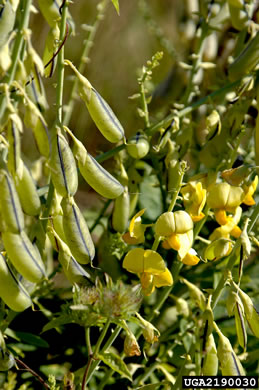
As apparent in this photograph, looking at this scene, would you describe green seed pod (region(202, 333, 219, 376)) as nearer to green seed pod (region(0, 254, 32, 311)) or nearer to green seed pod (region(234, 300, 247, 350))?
green seed pod (region(234, 300, 247, 350))

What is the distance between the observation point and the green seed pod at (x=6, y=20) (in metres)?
0.49

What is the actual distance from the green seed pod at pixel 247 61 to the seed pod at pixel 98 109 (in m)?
0.20

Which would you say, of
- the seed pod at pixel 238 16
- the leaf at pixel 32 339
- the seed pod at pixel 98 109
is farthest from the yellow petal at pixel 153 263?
the seed pod at pixel 238 16

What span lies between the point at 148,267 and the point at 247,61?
0.92 feet

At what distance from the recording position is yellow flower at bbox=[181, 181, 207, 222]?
62 centimetres

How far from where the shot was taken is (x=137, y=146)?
0.69 metres

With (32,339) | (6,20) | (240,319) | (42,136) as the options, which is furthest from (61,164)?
(32,339)

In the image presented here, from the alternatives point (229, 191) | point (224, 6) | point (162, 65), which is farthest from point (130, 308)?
point (162, 65)

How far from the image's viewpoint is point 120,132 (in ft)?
1.95

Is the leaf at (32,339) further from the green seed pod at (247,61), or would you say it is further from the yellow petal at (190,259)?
the green seed pod at (247,61)

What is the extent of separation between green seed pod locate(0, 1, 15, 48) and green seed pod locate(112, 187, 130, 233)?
279 millimetres

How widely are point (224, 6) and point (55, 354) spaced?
0.57 meters

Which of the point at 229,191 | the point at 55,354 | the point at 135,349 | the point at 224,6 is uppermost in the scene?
the point at 224,6

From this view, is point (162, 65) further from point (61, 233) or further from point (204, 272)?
point (61, 233)
